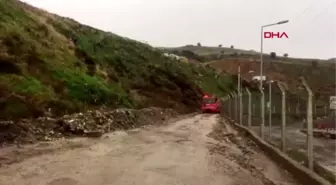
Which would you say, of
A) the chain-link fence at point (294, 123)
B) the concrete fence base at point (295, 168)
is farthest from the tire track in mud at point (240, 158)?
the chain-link fence at point (294, 123)

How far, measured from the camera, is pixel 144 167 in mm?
11773

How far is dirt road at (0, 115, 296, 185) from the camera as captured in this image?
10.2 meters

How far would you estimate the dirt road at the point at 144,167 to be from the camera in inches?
401

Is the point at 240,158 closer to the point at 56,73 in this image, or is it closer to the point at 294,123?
the point at 56,73

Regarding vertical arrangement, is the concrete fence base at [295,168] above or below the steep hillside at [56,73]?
below

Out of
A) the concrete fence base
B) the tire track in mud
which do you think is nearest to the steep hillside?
the tire track in mud

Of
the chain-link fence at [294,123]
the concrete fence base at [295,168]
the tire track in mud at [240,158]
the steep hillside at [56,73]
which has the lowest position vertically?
the chain-link fence at [294,123]

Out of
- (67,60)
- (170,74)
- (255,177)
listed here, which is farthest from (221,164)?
(170,74)

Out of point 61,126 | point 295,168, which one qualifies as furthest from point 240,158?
point 61,126

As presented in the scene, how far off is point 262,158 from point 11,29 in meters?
18.2

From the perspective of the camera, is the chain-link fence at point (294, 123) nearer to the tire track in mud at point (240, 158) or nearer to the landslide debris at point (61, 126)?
the tire track in mud at point (240, 158)

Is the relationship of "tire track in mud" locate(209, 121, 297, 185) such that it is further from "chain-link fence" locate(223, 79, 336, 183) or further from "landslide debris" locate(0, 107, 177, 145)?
"landslide debris" locate(0, 107, 177, 145)

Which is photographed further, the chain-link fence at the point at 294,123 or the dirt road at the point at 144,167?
the chain-link fence at the point at 294,123

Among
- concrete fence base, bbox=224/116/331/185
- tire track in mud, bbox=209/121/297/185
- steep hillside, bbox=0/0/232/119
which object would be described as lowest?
tire track in mud, bbox=209/121/297/185
